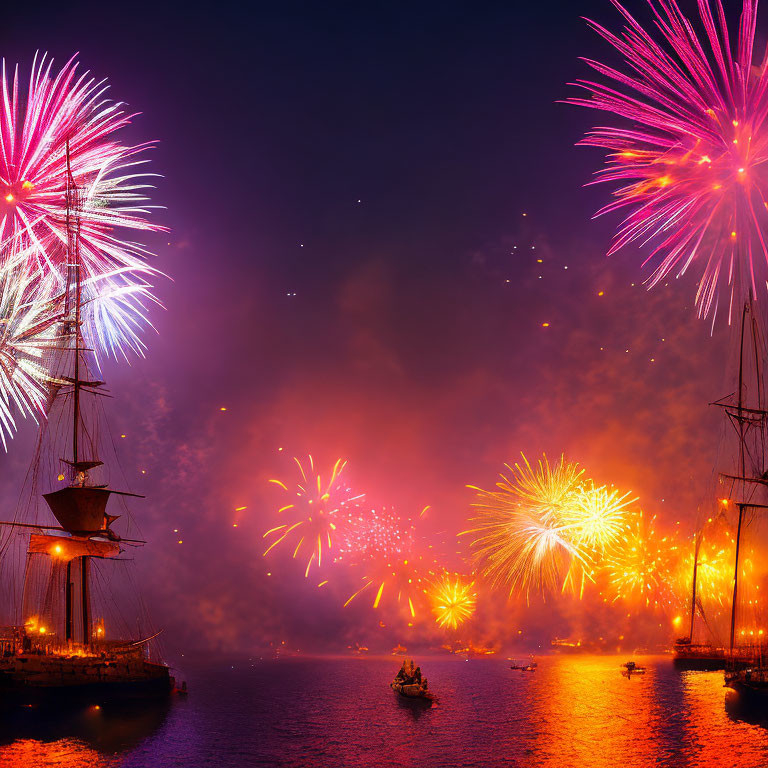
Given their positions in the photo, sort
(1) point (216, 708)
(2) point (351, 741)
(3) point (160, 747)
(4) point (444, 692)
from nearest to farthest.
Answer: (3) point (160, 747) → (2) point (351, 741) → (1) point (216, 708) → (4) point (444, 692)

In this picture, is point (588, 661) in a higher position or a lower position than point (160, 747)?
lower

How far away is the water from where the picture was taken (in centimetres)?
5641

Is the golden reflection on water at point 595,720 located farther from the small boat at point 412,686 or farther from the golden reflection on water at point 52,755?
the golden reflection on water at point 52,755

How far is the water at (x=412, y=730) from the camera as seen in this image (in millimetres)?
56406

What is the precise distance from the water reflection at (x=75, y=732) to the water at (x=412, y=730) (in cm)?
14

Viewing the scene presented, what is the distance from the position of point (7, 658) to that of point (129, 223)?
150ft

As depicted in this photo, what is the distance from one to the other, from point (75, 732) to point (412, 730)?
30.1 m

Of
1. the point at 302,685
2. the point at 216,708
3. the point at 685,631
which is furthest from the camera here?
the point at 685,631

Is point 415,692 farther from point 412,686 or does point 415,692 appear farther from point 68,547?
point 68,547

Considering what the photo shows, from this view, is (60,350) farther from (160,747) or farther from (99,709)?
(160,747)

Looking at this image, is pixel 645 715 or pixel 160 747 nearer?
pixel 160 747

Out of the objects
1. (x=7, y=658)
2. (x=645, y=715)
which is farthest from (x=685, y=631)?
(x=7, y=658)

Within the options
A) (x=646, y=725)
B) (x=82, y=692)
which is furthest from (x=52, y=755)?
(x=646, y=725)

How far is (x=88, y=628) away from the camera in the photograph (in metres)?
87.2
